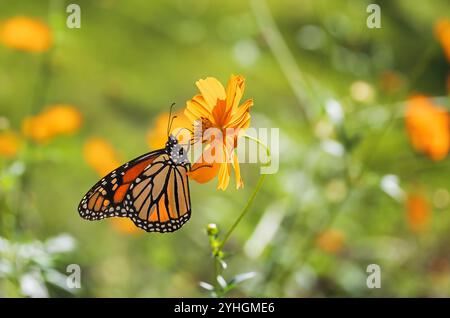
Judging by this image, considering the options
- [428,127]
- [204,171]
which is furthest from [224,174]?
[428,127]

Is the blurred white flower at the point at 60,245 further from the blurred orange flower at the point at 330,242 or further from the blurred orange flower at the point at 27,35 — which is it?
the blurred orange flower at the point at 330,242

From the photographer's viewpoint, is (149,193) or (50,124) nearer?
(149,193)

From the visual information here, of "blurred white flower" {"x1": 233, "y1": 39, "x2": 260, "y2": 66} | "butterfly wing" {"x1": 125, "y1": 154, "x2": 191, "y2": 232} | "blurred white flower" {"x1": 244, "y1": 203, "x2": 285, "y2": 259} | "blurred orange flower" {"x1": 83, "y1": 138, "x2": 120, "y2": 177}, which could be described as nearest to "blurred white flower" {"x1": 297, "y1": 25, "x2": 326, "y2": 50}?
"blurred white flower" {"x1": 233, "y1": 39, "x2": 260, "y2": 66}

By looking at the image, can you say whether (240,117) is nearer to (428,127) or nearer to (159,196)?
(159,196)

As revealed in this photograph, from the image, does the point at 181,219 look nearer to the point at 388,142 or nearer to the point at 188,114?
the point at 188,114

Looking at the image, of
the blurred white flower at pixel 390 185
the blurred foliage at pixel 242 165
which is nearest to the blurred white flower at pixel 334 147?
the blurred foliage at pixel 242 165

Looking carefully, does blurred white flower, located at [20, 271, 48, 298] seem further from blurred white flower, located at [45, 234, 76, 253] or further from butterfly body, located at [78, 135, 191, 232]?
butterfly body, located at [78, 135, 191, 232]

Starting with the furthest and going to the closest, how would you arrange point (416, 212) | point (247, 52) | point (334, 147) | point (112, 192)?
point (416, 212)
point (247, 52)
point (334, 147)
point (112, 192)
